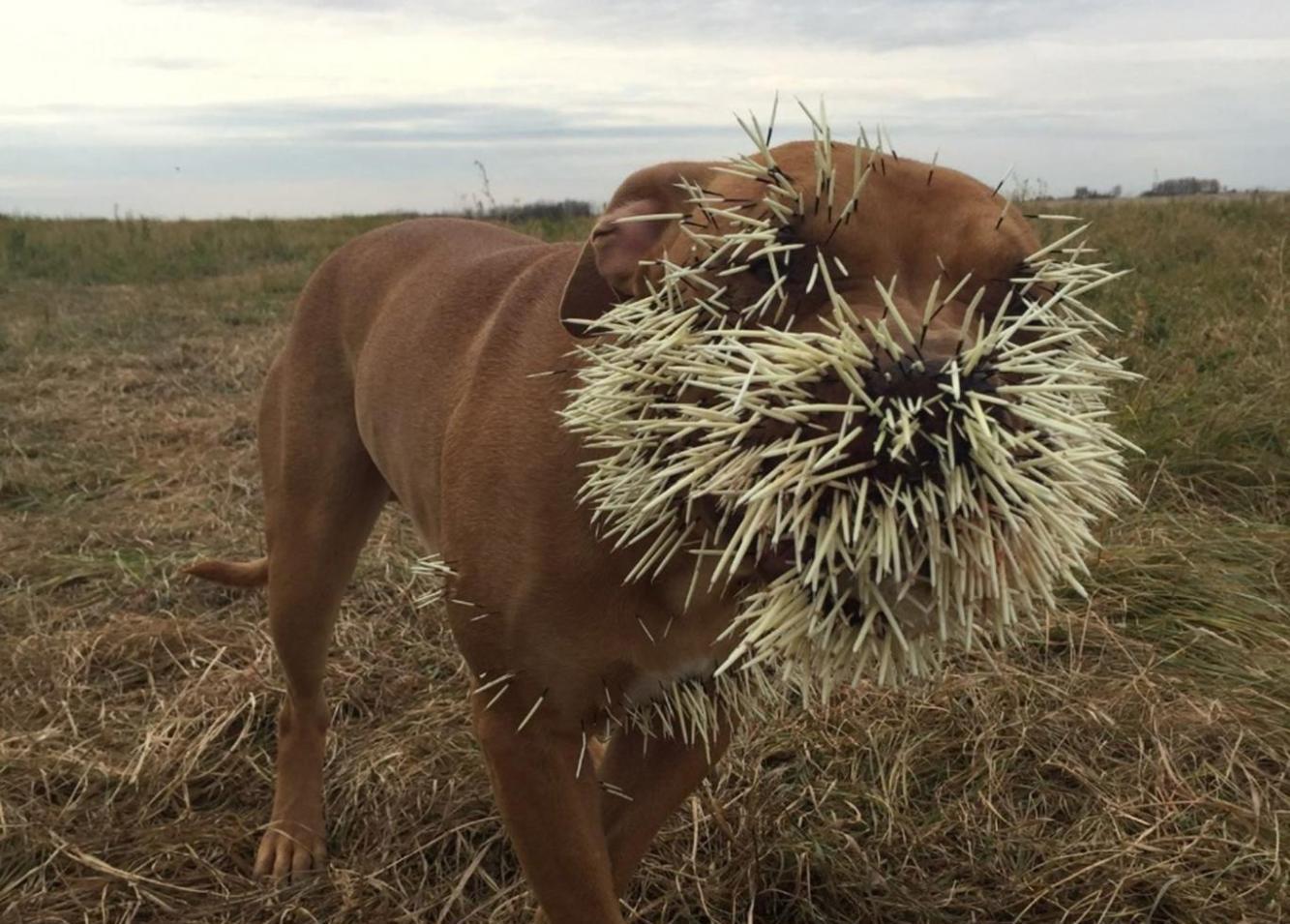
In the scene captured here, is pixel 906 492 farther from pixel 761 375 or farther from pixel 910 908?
pixel 910 908

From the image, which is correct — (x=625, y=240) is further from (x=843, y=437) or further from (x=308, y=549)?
(x=308, y=549)

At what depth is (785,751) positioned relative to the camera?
9.64 feet

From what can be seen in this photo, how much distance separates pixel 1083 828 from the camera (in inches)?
102

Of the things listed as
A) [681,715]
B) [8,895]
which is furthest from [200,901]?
[681,715]

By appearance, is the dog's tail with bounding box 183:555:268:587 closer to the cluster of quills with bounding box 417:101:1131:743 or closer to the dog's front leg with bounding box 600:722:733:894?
the dog's front leg with bounding box 600:722:733:894

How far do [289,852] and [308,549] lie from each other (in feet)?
2.45

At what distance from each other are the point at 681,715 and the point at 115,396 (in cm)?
682

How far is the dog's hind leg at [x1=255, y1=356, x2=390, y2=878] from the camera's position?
289 centimetres

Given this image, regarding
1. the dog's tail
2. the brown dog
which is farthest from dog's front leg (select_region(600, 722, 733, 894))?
the dog's tail

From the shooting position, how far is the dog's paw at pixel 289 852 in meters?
2.71

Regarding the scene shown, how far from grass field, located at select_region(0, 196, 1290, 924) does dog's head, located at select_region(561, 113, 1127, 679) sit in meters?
0.82

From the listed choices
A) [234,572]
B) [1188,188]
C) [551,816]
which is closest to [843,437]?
[551,816]

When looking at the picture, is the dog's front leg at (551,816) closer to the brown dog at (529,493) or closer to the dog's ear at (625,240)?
the brown dog at (529,493)

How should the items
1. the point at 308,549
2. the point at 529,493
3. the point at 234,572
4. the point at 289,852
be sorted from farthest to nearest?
the point at 234,572, the point at 308,549, the point at 289,852, the point at 529,493
